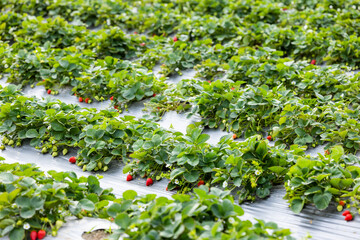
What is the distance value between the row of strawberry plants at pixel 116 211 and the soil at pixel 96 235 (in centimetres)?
5

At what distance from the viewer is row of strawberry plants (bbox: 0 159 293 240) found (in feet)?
7.03

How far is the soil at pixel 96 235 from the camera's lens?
2.48 metres

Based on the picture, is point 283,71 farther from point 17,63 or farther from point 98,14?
point 98,14

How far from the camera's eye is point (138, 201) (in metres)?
2.43

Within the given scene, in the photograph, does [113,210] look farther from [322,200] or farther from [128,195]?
[322,200]

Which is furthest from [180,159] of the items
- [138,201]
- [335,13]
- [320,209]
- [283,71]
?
[335,13]

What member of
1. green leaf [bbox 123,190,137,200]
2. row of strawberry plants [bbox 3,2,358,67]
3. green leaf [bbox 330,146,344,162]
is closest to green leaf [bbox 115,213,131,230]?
green leaf [bbox 123,190,137,200]

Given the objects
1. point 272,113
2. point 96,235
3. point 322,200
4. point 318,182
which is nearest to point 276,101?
point 272,113

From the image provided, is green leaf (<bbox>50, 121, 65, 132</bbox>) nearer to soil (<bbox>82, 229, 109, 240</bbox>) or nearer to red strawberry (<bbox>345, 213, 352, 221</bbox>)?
soil (<bbox>82, 229, 109, 240</bbox>)

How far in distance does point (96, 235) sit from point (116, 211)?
24 cm

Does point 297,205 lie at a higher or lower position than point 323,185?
lower

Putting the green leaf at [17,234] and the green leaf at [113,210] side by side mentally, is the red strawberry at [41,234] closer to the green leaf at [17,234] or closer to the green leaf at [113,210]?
the green leaf at [17,234]

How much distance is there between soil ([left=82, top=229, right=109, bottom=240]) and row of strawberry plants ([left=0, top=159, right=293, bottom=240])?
0.17 feet

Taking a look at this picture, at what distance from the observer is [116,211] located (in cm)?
240
